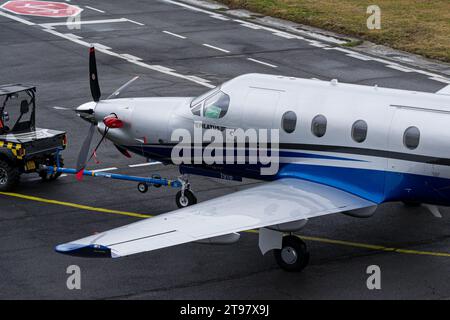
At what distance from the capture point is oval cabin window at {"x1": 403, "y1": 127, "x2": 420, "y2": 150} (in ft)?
66.5

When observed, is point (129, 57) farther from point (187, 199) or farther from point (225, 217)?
point (225, 217)

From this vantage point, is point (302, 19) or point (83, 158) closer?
point (83, 158)

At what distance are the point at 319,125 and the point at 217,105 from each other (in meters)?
2.54

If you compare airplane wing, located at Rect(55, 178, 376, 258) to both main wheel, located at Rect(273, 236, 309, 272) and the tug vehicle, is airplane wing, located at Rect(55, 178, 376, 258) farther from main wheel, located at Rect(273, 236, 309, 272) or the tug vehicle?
the tug vehicle

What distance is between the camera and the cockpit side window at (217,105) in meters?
22.3

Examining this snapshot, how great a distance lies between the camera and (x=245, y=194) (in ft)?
67.7

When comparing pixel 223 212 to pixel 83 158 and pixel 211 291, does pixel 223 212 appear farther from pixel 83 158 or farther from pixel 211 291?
pixel 83 158

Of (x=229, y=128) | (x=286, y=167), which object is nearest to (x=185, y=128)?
(x=229, y=128)

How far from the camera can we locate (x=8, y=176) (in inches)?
987

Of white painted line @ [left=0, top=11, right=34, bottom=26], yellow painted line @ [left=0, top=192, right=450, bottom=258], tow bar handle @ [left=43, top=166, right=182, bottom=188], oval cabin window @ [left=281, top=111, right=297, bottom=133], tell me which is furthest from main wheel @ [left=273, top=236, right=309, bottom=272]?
white painted line @ [left=0, top=11, right=34, bottom=26]

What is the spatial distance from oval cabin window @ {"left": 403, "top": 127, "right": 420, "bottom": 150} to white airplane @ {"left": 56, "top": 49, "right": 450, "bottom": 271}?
0.8 inches

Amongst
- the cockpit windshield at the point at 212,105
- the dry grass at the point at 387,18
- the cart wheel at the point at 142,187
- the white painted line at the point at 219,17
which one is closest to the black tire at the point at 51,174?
the cart wheel at the point at 142,187

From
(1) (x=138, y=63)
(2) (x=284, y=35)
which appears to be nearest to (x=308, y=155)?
(1) (x=138, y=63)
